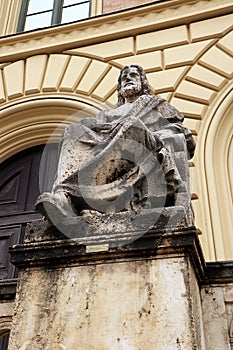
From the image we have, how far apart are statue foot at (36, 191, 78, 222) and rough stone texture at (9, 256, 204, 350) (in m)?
0.30

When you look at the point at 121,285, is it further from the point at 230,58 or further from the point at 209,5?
the point at 209,5

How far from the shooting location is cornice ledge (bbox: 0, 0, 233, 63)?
6.80 m

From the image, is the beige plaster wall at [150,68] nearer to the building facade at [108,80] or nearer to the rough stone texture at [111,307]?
the building facade at [108,80]

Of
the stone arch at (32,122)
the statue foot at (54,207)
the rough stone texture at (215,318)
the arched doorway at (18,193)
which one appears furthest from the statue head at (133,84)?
the stone arch at (32,122)

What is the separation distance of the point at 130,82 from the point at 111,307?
2110 mm

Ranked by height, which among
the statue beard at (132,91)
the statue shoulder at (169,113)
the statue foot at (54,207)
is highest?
the statue beard at (132,91)

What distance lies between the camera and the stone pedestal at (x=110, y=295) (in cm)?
210

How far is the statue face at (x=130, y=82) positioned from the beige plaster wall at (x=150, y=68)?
6.39 ft

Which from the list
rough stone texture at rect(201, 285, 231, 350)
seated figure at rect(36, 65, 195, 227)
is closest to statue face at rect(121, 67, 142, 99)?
seated figure at rect(36, 65, 195, 227)

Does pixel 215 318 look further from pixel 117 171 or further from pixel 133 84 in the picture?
pixel 133 84

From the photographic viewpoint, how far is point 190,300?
2.14 metres

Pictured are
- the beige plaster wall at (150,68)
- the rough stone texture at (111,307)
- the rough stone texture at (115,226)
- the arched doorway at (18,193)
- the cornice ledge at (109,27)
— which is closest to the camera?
the rough stone texture at (111,307)

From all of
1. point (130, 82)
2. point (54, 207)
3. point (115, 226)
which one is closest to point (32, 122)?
point (130, 82)

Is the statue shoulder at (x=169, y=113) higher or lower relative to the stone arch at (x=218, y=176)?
lower
